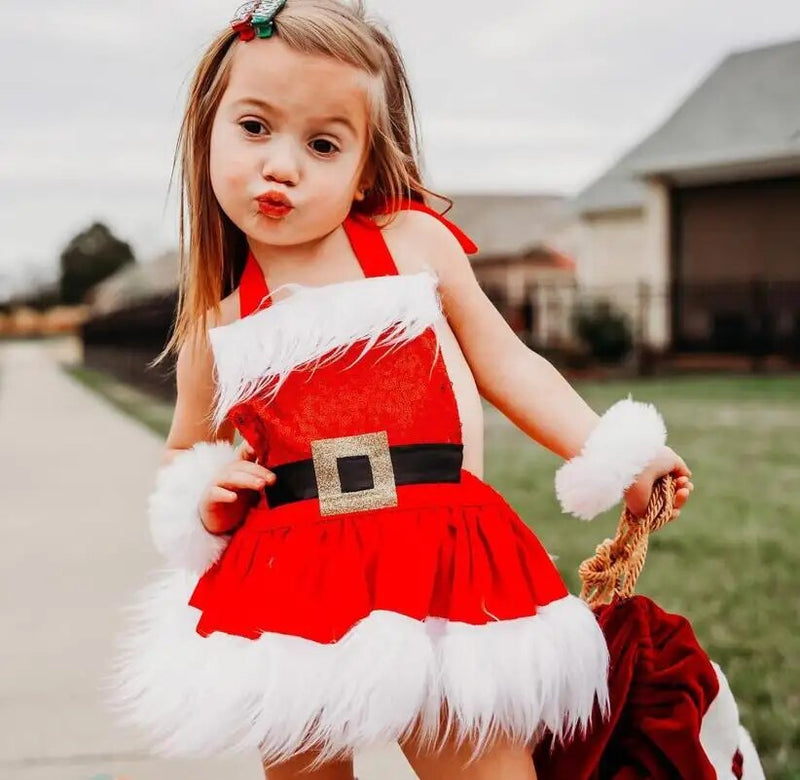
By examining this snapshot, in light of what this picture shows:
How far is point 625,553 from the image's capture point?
184cm

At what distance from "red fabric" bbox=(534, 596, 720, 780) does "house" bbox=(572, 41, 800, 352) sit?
1651cm

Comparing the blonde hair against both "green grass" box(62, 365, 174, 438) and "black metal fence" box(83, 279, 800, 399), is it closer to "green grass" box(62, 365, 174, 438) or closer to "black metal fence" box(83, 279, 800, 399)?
"green grass" box(62, 365, 174, 438)

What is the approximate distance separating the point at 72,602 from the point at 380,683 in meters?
3.38

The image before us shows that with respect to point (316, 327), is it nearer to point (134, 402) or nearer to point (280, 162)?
point (280, 162)

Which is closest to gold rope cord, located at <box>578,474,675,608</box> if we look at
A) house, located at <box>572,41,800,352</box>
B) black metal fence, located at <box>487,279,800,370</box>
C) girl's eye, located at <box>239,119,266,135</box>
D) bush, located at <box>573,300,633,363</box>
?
girl's eye, located at <box>239,119,266,135</box>

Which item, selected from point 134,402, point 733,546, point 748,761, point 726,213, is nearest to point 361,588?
point 748,761

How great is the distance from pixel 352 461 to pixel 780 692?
207 cm

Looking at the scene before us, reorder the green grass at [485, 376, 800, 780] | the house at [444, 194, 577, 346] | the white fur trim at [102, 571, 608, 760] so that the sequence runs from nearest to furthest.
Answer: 1. the white fur trim at [102, 571, 608, 760]
2. the green grass at [485, 376, 800, 780]
3. the house at [444, 194, 577, 346]

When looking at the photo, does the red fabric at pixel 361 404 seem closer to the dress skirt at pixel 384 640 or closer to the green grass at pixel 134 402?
the dress skirt at pixel 384 640

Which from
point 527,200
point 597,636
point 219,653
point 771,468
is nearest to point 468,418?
point 597,636

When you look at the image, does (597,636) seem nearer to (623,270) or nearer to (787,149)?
(787,149)

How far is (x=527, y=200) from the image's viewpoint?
49.2m

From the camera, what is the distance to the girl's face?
163 centimetres

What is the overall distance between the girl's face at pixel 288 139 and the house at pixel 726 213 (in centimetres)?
1669
